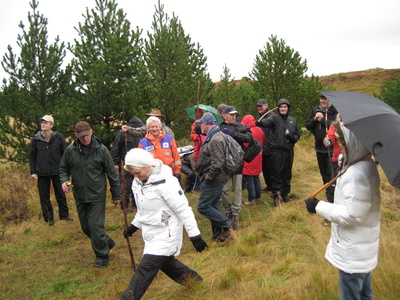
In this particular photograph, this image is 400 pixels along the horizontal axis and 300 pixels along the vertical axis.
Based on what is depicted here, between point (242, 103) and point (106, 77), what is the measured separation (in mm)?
6469

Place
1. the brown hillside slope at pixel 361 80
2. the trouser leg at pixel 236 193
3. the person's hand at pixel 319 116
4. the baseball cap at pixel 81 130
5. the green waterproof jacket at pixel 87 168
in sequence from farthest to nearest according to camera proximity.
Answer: the brown hillside slope at pixel 361 80 → the trouser leg at pixel 236 193 → the person's hand at pixel 319 116 → the green waterproof jacket at pixel 87 168 → the baseball cap at pixel 81 130

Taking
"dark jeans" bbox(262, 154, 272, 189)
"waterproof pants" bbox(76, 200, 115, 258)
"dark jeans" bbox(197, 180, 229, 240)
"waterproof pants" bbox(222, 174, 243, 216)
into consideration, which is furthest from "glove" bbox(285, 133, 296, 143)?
"waterproof pants" bbox(76, 200, 115, 258)

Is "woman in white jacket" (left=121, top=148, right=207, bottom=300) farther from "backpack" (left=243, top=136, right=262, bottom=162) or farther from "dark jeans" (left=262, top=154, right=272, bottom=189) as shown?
"dark jeans" (left=262, top=154, right=272, bottom=189)

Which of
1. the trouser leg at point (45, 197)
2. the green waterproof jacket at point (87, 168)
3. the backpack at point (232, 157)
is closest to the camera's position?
the green waterproof jacket at point (87, 168)

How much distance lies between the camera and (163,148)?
5.84m

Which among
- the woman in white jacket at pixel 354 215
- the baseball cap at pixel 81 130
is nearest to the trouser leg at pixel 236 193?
the baseball cap at pixel 81 130

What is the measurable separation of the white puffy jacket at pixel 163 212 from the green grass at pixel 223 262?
0.64 metres

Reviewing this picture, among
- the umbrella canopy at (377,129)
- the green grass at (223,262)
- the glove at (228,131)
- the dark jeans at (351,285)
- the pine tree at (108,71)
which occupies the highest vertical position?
the pine tree at (108,71)

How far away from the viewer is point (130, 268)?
4.66 metres

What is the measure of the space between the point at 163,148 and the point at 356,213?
393cm

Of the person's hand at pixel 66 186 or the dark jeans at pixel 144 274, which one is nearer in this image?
the dark jeans at pixel 144 274

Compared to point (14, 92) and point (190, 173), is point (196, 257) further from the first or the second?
point (14, 92)

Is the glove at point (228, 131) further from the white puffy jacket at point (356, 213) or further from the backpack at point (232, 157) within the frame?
the white puffy jacket at point (356, 213)

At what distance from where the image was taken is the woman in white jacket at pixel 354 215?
2.29m
